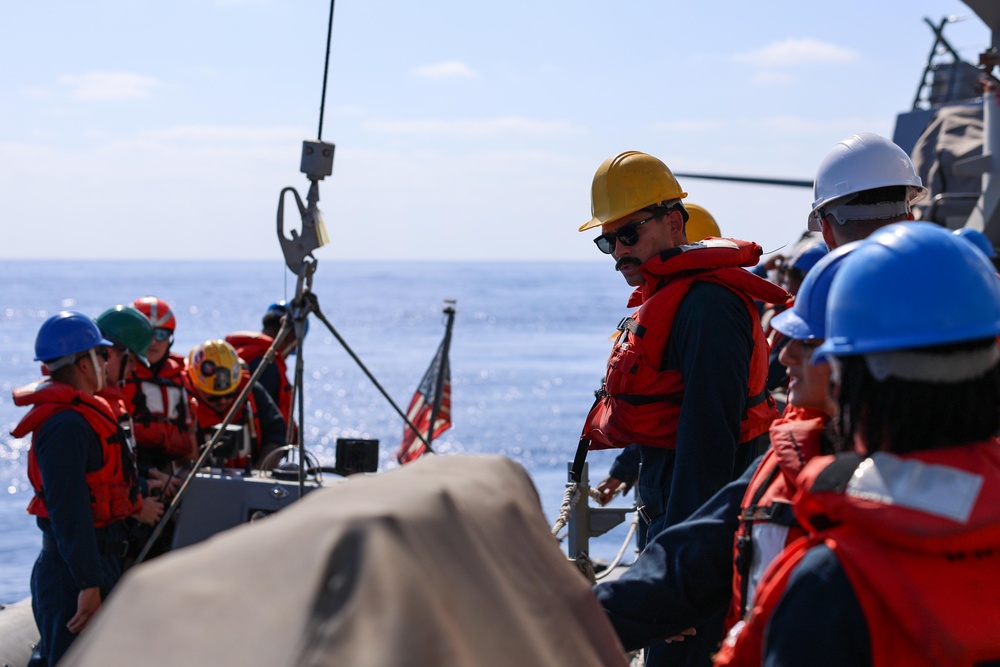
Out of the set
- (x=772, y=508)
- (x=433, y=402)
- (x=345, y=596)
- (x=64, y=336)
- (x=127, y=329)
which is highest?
(x=345, y=596)

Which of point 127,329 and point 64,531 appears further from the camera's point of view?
point 127,329

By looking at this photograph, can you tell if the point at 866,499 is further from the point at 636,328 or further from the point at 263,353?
the point at 263,353

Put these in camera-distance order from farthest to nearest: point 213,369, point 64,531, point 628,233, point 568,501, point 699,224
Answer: point 213,369 < point 699,224 < point 64,531 < point 568,501 < point 628,233

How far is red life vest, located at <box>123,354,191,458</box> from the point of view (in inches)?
269

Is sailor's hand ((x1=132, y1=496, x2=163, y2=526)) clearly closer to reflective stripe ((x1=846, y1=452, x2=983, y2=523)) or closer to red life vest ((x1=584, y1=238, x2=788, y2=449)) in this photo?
red life vest ((x1=584, y1=238, x2=788, y2=449))

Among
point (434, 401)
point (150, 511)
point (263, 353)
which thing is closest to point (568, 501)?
point (150, 511)

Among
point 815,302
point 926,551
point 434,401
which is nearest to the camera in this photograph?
point 926,551

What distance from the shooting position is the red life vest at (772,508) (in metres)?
1.83

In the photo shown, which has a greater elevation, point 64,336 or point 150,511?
point 64,336

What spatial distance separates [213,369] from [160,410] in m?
0.69

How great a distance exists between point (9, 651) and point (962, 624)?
225 inches

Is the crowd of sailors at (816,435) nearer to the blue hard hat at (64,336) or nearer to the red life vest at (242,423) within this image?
the blue hard hat at (64,336)

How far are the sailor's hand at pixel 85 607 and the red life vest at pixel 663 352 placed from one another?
8.11 ft

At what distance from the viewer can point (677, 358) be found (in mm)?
3268
